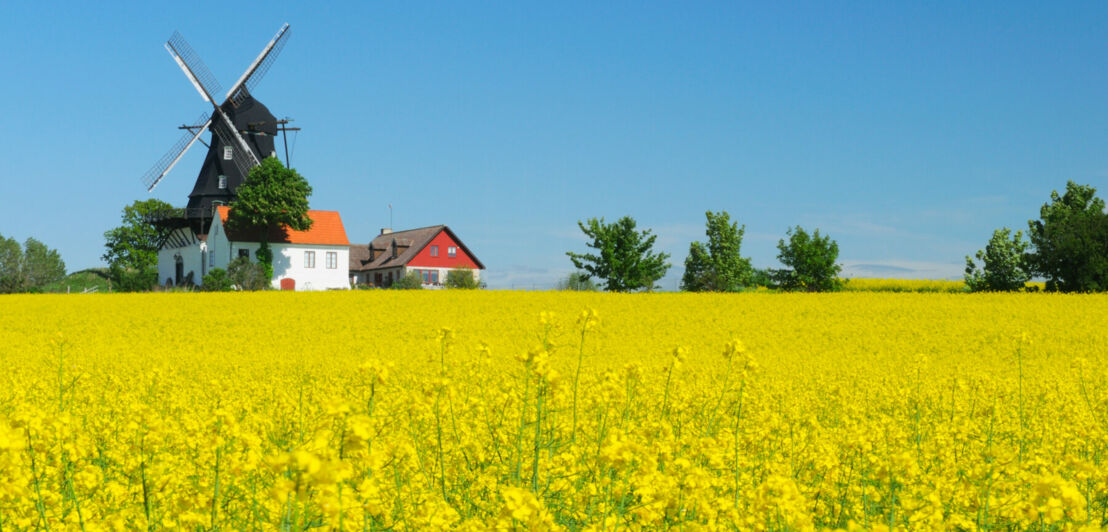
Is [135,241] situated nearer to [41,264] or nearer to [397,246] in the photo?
[41,264]

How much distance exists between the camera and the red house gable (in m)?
64.2

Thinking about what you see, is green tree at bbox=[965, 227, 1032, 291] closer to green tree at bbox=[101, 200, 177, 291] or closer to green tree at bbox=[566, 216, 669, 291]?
green tree at bbox=[566, 216, 669, 291]

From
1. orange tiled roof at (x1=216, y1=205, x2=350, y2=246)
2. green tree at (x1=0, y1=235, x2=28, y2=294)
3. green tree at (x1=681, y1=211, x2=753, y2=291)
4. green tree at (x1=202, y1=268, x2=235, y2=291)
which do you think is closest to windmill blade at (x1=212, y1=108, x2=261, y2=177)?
orange tiled roof at (x1=216, y1=205, x2=350, y2=246)

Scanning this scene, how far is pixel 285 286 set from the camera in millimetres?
57219

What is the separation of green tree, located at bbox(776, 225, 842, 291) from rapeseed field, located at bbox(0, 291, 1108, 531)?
17557mm

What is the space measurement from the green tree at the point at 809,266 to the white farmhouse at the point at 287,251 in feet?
102

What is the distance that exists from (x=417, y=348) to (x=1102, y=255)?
109ft

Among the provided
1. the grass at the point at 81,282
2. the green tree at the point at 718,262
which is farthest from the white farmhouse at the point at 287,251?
the green tree at the point at 718,262

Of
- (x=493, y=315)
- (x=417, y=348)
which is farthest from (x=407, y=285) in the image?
(x=417, y=348)

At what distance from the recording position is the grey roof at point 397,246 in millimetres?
64875

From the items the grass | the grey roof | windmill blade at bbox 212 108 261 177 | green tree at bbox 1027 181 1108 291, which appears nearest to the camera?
green tree at bbox 1027 181 1108 291

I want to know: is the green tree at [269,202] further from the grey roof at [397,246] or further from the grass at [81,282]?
the grass at [81,282]

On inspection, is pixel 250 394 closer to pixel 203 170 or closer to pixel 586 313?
pixel 586 313

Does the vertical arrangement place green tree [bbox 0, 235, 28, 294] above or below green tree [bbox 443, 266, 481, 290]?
above
